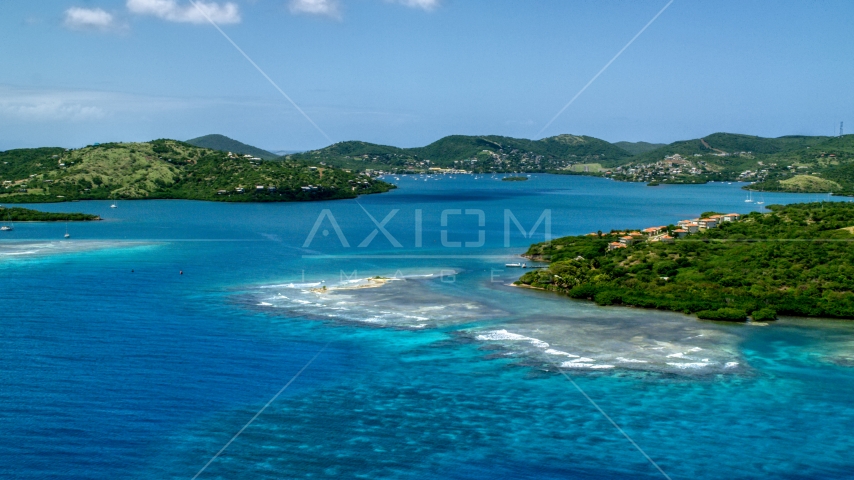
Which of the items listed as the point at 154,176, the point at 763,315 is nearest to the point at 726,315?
the point at 763,315

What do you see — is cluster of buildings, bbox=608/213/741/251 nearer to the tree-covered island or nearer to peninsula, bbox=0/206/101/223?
the tree-covered island

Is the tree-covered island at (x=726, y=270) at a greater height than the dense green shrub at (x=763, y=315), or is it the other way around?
the tree-covered island at (x=726, y=270)

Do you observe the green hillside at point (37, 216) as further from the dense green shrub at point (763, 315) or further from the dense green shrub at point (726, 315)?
the dense green shrub at point (763, 315)

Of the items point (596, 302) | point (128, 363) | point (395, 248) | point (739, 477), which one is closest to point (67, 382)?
point (128, 363)

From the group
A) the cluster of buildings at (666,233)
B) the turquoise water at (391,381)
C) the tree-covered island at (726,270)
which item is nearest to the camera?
the turquoise water at (391,381)

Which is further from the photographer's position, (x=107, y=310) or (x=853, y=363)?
(x=107, y=310)

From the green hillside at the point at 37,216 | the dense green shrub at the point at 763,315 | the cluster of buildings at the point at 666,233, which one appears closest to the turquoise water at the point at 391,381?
the dense green shrub at the point at 763,315

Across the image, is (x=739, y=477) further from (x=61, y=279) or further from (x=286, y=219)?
(x=286, y=219)
